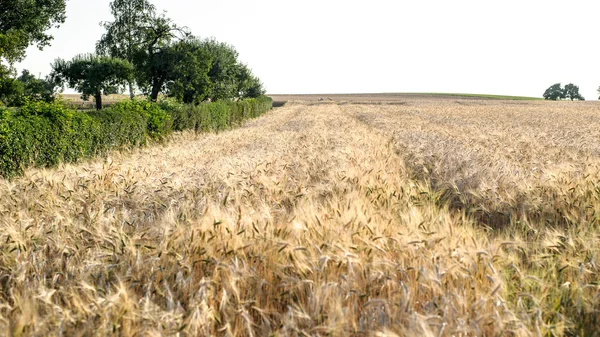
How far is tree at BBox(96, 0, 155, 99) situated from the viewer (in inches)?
1674

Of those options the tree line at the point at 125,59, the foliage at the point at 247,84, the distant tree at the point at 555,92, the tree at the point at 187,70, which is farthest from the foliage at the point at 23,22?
the distant tree at the point at 555,92

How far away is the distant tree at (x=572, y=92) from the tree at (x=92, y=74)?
119 m

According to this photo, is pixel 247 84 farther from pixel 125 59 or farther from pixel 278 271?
pixel 278 271

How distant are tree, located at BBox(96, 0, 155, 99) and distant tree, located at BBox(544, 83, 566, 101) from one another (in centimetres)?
11586

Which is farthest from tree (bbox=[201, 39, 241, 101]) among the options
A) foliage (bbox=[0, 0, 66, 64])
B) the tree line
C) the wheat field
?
the wheat field

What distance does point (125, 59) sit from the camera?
4334cm

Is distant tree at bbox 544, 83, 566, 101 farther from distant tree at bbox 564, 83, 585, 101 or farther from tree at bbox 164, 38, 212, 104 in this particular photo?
tree at bbox 164, 38, 212, 104

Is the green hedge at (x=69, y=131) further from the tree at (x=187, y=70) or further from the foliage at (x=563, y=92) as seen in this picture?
the foliage at (x=563, y=92)

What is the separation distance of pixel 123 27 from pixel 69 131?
38.2m

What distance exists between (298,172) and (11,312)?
4.27 m

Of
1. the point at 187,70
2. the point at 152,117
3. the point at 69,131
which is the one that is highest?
the point at 187,70

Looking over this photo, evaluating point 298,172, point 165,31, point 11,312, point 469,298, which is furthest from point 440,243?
point 165,31

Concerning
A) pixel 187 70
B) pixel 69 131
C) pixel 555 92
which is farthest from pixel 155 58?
pixel 555 92

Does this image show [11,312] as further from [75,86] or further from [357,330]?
[75,86]
